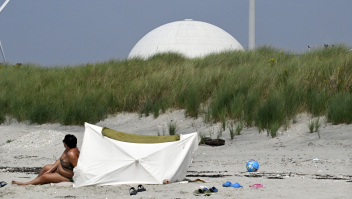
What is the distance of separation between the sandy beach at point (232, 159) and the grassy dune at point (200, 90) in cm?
34

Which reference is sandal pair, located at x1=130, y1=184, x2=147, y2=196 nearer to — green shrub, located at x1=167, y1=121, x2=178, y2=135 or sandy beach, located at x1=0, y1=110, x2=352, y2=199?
sandy beach, located at x1=0, y1=110, x2=352, y2=199

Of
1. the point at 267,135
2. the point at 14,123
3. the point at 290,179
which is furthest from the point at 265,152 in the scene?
the point at 14,123

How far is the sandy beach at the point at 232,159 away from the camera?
560 centimetres

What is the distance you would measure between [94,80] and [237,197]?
11366 mm

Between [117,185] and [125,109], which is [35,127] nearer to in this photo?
[125,109]

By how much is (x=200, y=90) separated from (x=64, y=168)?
21.5 ft

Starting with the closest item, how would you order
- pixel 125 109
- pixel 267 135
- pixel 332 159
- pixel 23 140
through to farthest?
pixel 332 159 → pixel 267 135 → pixel 23 140 → pixel 125 109

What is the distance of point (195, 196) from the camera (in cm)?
529

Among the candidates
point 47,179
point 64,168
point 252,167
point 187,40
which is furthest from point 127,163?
point 187,40

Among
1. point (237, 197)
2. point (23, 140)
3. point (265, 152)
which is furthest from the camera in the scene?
point (23, 140)

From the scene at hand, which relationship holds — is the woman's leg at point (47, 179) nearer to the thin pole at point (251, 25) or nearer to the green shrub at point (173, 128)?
the green shrub at point (173, 128)

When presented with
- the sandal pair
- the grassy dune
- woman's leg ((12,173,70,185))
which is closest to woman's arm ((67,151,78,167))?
woman's leg ((12,173,70,185))

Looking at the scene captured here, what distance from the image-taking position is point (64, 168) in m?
6.47

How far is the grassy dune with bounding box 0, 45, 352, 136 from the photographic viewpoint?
10664 millimetres
